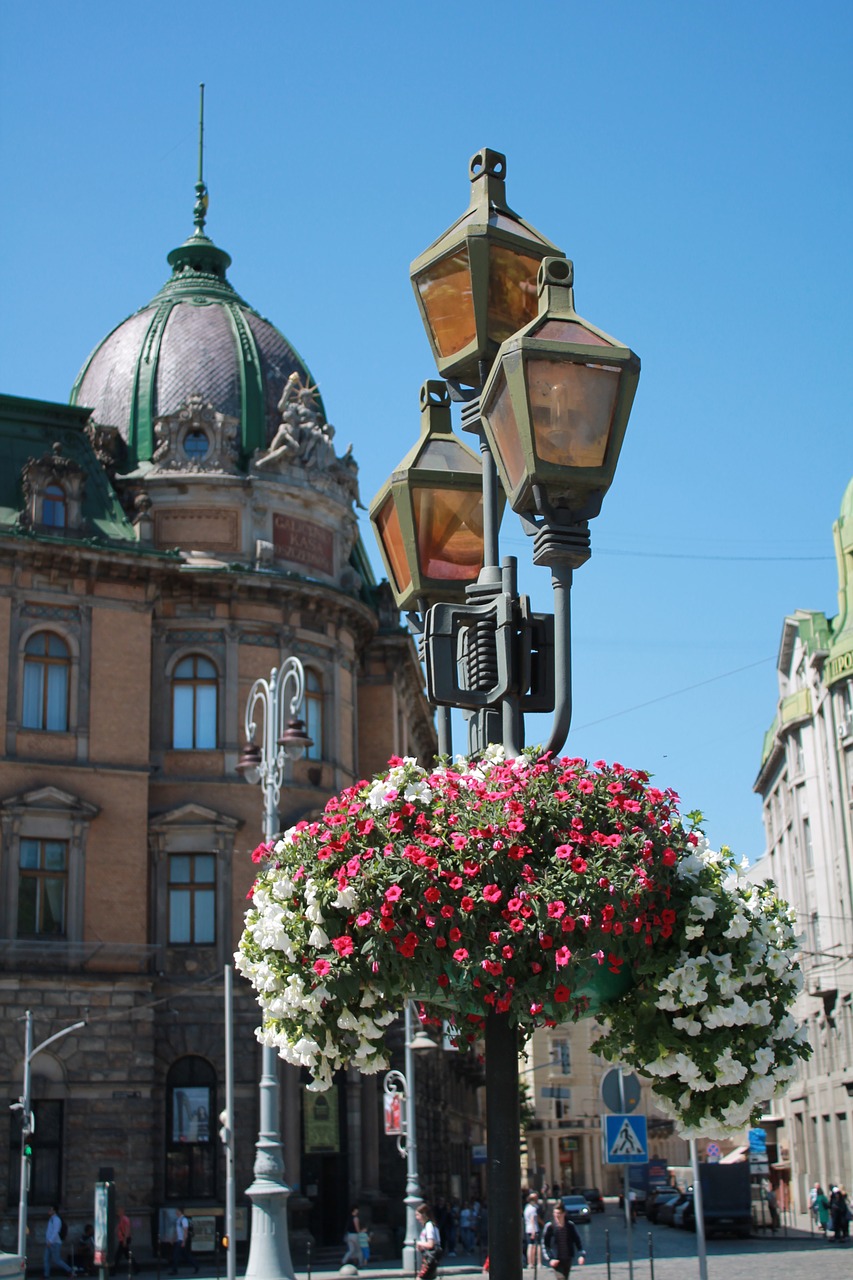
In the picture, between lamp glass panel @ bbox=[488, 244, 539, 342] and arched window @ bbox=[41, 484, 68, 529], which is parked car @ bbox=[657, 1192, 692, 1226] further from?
lamp glass panel @ bbox=[488, 244, 539, 342]

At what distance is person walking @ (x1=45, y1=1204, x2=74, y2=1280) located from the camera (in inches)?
1387

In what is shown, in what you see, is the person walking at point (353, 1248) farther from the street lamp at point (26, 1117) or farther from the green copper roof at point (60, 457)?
the green copper roof at point (60, 457)

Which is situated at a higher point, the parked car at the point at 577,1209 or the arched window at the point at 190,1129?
the arched window at the point at 190,1129

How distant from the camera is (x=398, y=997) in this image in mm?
6969

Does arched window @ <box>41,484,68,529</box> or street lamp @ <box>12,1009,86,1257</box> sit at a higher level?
arched window @ <box>41,484,68,529</box>

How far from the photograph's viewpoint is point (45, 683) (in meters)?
40.3

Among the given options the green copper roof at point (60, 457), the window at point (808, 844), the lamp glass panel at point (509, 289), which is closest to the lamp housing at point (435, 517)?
the lamp glass panel at point (509, 289)

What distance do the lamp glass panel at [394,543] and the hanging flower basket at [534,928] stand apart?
1904 mm

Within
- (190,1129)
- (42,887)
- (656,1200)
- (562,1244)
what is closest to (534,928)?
(562,1244)

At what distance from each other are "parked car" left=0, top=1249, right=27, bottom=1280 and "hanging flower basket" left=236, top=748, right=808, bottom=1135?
1.71 m

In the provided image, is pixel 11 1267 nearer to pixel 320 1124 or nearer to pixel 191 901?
pixel 191 901

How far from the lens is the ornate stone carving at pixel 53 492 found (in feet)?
134

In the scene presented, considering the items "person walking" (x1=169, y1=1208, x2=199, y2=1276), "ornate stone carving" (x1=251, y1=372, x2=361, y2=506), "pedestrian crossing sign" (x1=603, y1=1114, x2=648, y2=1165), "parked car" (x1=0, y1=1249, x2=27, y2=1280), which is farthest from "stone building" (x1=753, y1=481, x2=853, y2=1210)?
"parked car" (x1=0, y1=1249, x2=27, y2=1280)

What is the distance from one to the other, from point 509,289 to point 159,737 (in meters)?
34.5
